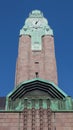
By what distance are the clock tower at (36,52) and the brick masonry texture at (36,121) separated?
23.5m

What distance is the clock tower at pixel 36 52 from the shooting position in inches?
1695

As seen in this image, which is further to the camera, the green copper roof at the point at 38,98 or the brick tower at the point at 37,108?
the green copper roof at the point at 38,98

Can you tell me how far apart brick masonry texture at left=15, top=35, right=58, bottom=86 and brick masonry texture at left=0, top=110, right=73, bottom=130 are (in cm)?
2377

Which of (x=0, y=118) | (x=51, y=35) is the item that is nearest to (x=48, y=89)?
(x=0, y=118)

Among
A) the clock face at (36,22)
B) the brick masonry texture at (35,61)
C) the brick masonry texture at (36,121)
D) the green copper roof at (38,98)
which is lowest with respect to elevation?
the brick masonry texture at (36,121)

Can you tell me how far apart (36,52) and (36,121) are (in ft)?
95.8

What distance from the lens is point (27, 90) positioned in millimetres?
19719

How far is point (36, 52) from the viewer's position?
1820 inches

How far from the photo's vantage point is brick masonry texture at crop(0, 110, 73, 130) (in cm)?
1741

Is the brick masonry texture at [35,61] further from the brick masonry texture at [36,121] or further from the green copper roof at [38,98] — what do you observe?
the brick masonry texture at [36,121]

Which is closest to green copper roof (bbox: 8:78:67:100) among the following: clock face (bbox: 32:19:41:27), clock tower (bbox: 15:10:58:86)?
clock tower (bbox: 15:10:58:86)

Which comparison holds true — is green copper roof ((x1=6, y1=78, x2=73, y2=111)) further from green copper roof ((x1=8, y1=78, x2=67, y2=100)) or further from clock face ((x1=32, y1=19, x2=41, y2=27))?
clock face ((x1=32, y1=19, x2=41, y2=27))

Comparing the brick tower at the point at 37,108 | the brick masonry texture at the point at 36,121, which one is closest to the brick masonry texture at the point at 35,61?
the brick tower at the point at 37,108

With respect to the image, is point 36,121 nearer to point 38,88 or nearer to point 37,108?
point 37,108
